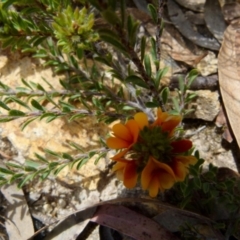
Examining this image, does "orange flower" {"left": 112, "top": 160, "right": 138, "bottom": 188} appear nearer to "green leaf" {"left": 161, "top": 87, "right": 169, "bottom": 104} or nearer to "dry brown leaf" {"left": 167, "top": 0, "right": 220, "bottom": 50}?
"green leaf" {"left": 161, "top": 87, "right": 169, "bottom": 104}

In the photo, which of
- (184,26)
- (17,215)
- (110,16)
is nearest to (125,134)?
(110,16)

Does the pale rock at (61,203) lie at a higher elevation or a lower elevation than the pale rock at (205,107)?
lower

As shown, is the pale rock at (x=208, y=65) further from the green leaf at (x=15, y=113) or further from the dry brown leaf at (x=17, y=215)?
the dry brown leaf at (x=17, y=215)

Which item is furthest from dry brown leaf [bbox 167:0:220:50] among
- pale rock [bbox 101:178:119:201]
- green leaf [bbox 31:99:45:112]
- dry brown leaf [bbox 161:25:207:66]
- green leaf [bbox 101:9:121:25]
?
green leaf [bbox 101:9:121:25]

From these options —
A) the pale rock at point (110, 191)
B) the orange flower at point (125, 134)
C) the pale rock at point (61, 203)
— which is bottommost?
the pale rock at point (110, 191)

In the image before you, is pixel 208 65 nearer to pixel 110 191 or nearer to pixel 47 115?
pixel 110 191

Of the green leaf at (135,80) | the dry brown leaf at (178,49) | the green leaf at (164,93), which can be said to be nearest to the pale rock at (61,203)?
the green leaf at (164,93)
